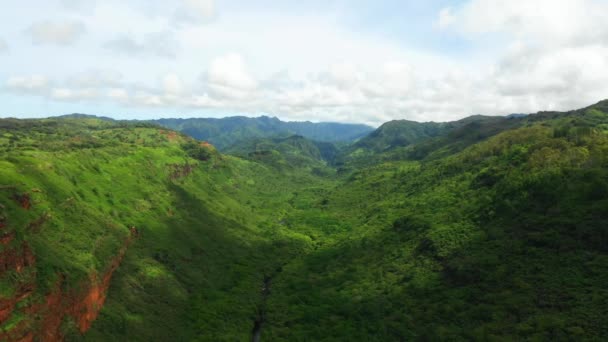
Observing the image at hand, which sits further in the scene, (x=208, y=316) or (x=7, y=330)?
(x=208, y=316)

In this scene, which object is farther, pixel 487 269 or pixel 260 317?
pixel 260 317

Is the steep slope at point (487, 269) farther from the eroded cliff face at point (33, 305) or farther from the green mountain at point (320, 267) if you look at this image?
the eroded cliff face at point (33, 305)

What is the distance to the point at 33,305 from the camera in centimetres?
8162

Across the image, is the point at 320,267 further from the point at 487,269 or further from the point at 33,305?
the point at 33,305

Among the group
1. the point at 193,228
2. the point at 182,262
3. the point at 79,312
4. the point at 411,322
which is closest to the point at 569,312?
the point at 411,322

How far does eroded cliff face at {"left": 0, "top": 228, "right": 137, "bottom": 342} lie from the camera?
76250 mm

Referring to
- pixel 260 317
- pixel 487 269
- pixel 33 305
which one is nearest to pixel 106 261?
pixel 33 305

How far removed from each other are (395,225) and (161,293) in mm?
110013

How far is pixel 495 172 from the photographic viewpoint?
600 feet

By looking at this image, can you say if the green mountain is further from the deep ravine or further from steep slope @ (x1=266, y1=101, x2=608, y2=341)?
the deep ravine

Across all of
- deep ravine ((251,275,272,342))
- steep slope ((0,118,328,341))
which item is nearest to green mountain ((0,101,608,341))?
steep slope ((0,118,328,341))

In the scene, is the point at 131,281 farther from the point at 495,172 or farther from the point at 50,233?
the point at 495,172

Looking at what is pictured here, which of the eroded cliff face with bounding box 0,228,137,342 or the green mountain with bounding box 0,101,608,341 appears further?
the green mountain with bounding box 0,101,608,341

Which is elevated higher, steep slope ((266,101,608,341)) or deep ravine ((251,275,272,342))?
steep slope ((266,101,608,341))
